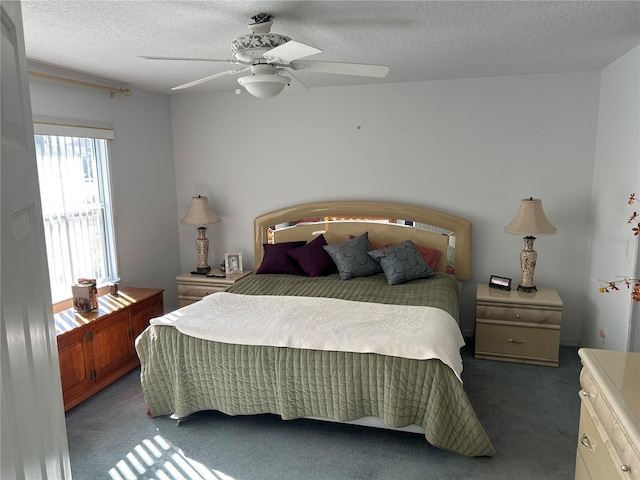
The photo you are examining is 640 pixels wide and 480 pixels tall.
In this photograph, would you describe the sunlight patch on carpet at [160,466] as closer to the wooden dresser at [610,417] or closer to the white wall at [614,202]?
the wooden dresser at [610,417]

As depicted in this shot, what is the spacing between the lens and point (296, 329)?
296cm

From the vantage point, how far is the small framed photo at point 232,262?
4.97 m

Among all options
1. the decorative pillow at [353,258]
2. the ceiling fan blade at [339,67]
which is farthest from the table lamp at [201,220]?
the ceiling fan blade at [339,67]

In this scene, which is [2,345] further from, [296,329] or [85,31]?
[85,31]

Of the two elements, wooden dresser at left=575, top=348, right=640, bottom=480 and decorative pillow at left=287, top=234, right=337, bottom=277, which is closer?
wooden dresser at left=575, top=348, right=640, bottom=480

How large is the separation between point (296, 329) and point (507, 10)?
215cm

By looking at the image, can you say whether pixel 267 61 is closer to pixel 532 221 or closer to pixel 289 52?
pixel 289 52

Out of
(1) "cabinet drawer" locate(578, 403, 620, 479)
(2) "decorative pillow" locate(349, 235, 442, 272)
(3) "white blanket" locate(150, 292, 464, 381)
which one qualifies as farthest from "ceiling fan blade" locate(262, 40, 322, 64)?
(2) "decorative pillow" locate(349, 235, 442, 272)

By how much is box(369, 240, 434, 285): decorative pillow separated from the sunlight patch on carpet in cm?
210

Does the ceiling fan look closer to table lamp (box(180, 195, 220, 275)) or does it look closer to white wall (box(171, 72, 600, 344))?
white wall (box(171, 72, 600, 344))

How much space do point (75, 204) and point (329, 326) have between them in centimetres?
250

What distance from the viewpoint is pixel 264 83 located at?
2562mm

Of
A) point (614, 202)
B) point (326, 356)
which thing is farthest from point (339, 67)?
point (614, 202)

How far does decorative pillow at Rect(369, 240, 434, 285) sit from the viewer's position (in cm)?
407
